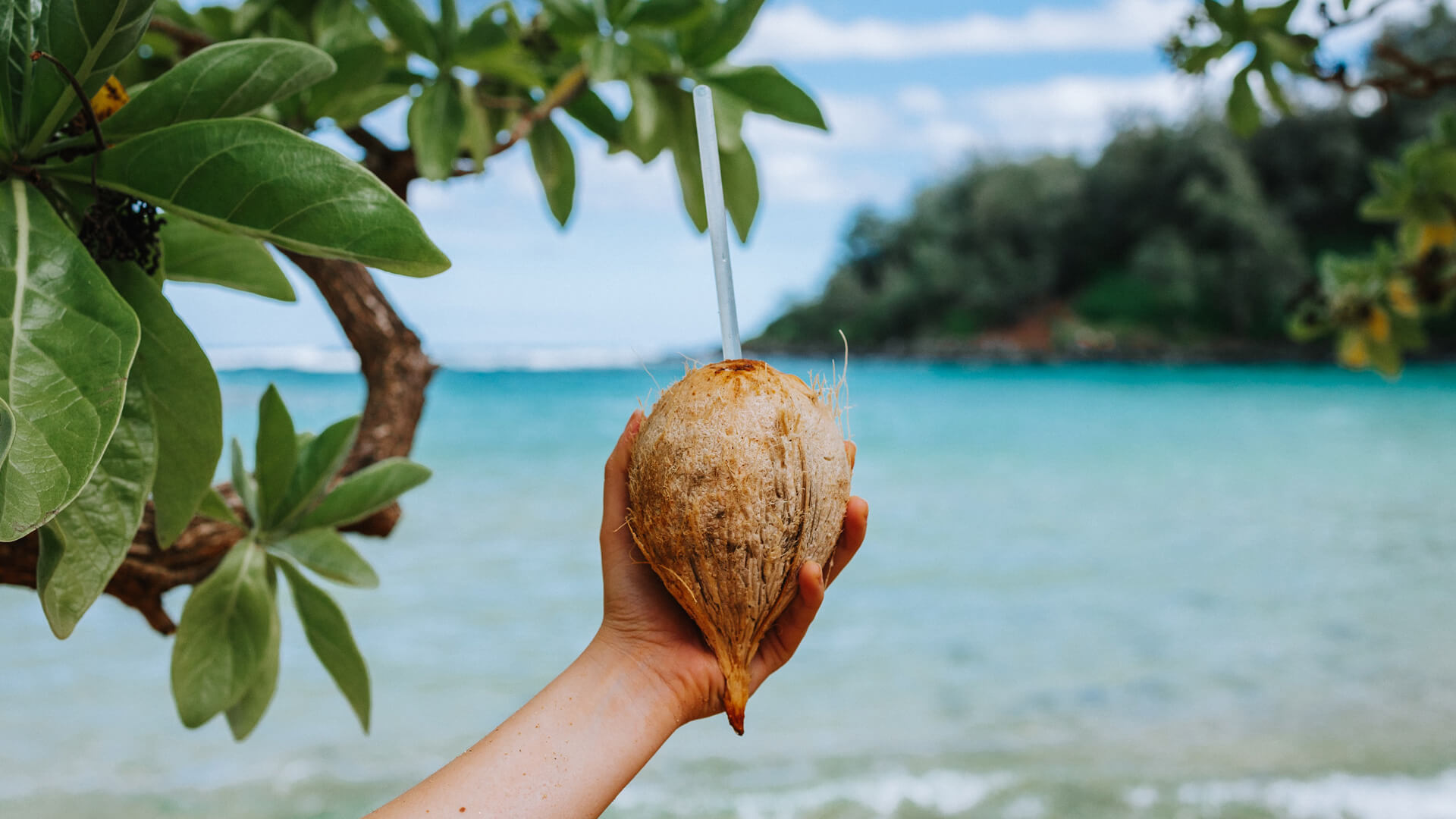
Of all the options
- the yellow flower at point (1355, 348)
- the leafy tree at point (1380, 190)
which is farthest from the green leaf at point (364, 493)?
the yellow flower at point (1355, 348)

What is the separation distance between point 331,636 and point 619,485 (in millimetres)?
580

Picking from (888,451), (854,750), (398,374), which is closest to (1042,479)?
(888,451)

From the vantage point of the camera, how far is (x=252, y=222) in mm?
776

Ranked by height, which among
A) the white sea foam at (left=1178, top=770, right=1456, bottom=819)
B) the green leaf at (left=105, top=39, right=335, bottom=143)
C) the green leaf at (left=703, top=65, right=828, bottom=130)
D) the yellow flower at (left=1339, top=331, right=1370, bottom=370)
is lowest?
the white sea foam at (left=1178, top=770, right=1456, bottom=819)

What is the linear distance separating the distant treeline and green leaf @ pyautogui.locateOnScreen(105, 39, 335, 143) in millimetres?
Answer: 24809

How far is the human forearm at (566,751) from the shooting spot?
36.2 inches

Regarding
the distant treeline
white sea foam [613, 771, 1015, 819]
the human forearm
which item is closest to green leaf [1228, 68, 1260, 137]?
the human forearm

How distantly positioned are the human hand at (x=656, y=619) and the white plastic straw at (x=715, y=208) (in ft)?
0.50

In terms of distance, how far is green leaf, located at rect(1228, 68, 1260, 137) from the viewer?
1.81m

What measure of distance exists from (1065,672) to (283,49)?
5618mm

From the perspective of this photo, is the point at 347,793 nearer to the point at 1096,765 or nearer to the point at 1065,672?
the point at 1096,765

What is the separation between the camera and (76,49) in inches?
29.2

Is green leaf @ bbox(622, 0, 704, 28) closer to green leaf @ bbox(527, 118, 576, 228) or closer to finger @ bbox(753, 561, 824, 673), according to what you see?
green leaf @ bbox(527, 118, 576, 228)

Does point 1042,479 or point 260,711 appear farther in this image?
point 1042,479
